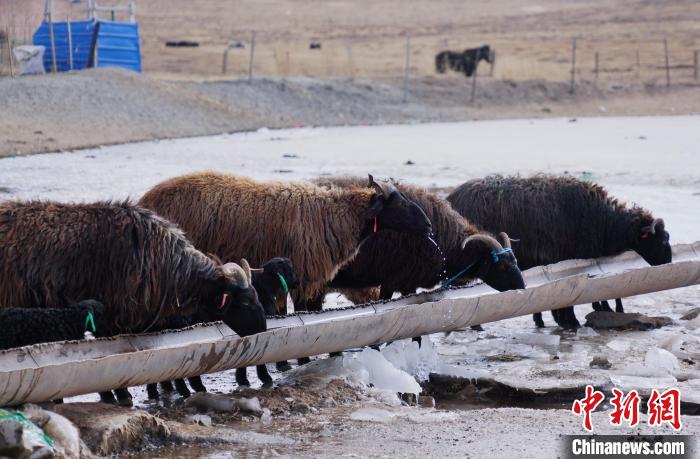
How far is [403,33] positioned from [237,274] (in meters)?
60.8

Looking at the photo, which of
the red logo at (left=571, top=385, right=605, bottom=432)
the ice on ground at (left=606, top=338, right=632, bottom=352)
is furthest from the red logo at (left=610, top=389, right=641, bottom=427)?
the ice on ground at (left=606, top=338, right=632, bottom=352)

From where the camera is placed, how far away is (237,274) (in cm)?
823

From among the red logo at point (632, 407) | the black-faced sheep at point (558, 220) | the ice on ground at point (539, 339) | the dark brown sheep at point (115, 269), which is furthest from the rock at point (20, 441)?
the black-faced sheep at point (558, 220)

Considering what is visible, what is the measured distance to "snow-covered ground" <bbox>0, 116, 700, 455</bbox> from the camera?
934cm

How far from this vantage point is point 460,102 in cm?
3994

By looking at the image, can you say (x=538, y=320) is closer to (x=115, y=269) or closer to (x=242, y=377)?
(x=242, y=377)

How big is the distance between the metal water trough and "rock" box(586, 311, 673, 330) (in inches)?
8.8

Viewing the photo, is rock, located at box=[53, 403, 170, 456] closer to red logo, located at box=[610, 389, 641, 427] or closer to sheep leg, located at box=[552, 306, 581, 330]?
red logo, located at box=[610, 389, 641, 427]

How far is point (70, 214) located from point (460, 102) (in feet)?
107

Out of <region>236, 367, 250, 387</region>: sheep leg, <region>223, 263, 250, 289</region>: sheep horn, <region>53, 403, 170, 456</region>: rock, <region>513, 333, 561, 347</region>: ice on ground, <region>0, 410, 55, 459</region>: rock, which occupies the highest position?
<region>223, 263, 250, 289</region>: sheep horn

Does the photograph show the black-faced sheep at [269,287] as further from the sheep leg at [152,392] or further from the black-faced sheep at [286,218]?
the black-faced sheep at [286,218]

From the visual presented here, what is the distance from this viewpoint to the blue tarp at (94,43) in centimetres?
3225

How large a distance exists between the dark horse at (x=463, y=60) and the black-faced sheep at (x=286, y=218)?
3576 centimetres

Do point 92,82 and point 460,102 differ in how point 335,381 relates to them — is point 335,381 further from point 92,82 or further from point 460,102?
point 460,102
